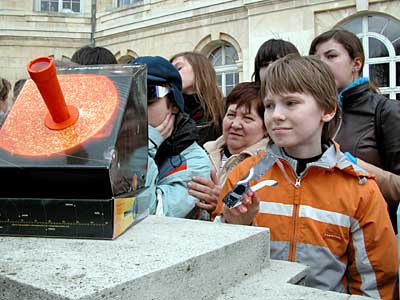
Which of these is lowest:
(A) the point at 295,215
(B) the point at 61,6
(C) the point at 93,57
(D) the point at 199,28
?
(A) the point at 295,215

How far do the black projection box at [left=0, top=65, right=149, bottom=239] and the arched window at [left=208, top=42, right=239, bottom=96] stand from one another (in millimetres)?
9965

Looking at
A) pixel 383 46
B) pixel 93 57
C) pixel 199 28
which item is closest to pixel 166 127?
pixel 93 57

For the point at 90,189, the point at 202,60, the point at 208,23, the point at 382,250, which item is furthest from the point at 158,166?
the point at 208,23

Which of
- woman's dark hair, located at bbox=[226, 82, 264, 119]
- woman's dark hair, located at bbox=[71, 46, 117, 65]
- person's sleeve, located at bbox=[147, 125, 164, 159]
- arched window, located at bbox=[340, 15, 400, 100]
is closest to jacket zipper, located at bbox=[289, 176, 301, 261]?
person's sleeve, located at bbox=[147, 125, 164, 159]

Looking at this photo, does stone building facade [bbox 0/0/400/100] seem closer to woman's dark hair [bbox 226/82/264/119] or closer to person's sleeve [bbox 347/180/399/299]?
woman's dark hair [bbox 226/82/264/119]

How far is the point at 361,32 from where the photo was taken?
9070 millimetres

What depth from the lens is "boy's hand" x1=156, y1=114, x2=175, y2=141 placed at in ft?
5.30

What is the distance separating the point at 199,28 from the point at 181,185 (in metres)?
9.81

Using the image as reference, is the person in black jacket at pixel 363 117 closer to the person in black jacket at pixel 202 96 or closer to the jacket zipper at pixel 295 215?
the jacket zipper at pixel 295 215

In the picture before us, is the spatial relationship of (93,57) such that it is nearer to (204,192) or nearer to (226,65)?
(204,192)

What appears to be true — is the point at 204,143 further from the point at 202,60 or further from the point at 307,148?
the point at 307,148

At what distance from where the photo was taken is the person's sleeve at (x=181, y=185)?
4.82 ft

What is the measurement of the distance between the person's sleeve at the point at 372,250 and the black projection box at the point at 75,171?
2.44 ft

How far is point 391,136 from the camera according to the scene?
1.83 m
